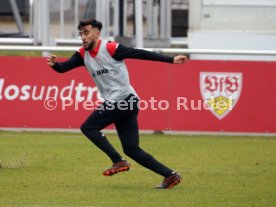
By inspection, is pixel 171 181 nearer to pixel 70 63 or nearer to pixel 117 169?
pixel 117 169

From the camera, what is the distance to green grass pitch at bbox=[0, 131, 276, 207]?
33.1ft

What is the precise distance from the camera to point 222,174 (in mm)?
12477

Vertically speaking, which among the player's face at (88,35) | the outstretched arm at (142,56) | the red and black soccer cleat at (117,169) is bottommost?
the red and black soccer cleat at (117,169)

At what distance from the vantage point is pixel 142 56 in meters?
10.7

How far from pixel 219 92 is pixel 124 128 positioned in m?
6.92

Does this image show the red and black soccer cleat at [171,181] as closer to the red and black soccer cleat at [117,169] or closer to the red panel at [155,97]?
the red and black soccer cleat at [117,169]

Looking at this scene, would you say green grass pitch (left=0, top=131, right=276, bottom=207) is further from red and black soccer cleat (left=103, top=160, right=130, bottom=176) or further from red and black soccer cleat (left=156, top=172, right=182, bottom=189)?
red and black soccer cleat (left=103, top=160, right=130, bottom=176)

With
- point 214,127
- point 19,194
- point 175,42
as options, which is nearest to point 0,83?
point 214,127

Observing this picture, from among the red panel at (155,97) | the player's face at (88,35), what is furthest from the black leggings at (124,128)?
the red panel at (155,97)

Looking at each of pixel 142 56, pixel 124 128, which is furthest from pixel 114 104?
pixel 142 56

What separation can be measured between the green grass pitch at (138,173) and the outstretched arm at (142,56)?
58.6 inches

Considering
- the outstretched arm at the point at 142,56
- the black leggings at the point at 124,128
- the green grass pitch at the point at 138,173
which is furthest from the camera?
the black leggings at the point at 124,128

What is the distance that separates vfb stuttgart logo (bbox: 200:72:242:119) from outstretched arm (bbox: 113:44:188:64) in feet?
23.0

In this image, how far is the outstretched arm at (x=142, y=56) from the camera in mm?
10562
